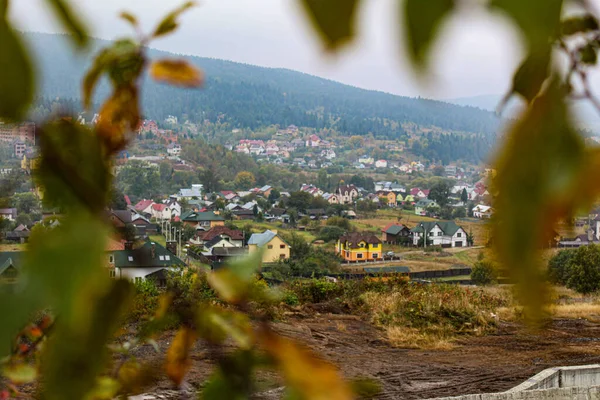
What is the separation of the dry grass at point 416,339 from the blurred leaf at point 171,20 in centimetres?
604

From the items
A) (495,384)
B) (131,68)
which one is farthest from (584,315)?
(131,68)

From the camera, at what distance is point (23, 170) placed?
289 mm

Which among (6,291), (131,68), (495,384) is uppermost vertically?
(131,68)

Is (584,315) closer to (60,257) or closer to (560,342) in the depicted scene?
(560,342)

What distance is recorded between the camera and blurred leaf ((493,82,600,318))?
14 cm

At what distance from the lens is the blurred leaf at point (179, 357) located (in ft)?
1.20

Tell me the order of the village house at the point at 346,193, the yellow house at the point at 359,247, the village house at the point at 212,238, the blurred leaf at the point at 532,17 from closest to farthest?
the blurred leaf at the point at 532,17 < the village house at the point at 212,238 < the yellow house at the point at 359,247 < the village house at the point at 346,193

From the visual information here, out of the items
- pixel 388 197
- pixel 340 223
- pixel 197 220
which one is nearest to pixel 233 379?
pixel 197 220

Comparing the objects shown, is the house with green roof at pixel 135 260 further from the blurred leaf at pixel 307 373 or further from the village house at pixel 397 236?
the village house at pixel 397 236

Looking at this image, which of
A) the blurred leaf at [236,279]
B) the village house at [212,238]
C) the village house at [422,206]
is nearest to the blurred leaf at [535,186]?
the blurred leaf at [236,279]

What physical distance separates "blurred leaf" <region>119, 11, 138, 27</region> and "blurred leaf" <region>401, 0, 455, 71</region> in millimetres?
258

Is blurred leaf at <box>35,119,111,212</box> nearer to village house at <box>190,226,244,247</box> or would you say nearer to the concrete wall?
village house at <box>190,226,244,247</box>

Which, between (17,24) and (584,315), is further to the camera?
(584,315)

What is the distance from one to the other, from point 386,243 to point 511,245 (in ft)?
68.6
